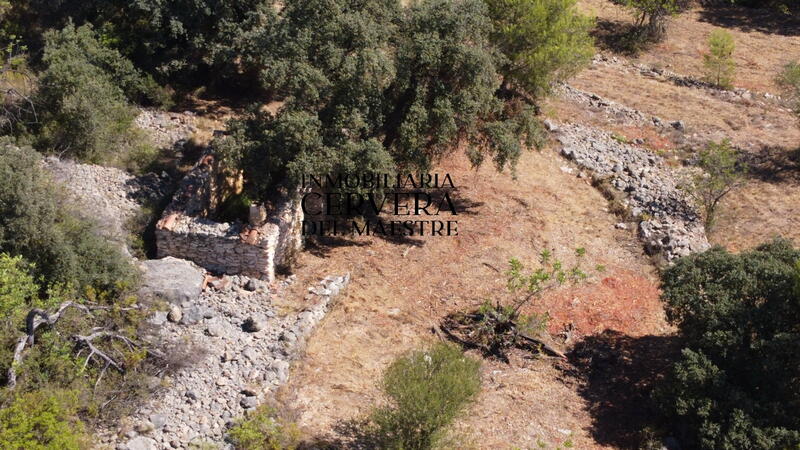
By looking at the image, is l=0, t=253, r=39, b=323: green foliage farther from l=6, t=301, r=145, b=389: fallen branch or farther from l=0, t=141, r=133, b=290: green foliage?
l=0, t=141, r=133, b=290: green foliage

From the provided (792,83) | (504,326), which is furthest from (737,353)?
(792,83)

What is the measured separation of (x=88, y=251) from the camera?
43.8 ft

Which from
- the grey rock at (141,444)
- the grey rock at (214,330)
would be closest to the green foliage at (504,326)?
the grey rock at (214,330)

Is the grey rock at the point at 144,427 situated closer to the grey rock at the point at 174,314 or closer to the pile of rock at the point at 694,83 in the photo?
the grey rock at the point at 174,314

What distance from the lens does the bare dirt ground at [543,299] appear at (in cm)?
1280

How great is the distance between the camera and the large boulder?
1394 cm

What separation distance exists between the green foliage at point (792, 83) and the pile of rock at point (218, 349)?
18.7 metres

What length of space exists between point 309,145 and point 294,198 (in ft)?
4.49

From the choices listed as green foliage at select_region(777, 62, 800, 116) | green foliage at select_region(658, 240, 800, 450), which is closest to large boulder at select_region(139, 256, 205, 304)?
green foliage at select_region(658, 240, 800, 450)

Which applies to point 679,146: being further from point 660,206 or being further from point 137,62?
point 137,62

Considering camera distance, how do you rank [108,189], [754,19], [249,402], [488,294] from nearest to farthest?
[249,402]
[488,294]
[108,189]
[754,19]

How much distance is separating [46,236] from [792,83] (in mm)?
24584

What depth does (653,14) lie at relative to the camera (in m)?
31.0

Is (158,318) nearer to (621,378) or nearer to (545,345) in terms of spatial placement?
(545,345)
